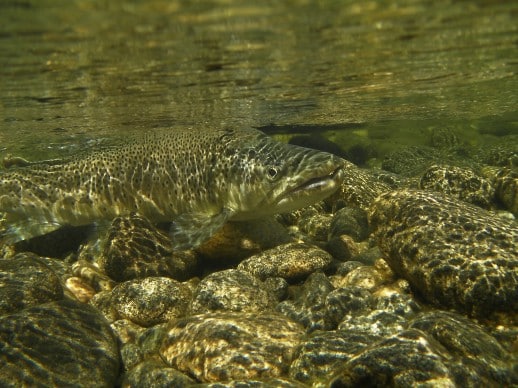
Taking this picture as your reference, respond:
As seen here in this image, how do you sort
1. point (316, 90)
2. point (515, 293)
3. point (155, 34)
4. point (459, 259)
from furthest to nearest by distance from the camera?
point (316, 90)
point (155, 34)
point (459, 259)
point (515, 293)

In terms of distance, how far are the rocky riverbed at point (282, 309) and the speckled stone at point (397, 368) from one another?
12mm

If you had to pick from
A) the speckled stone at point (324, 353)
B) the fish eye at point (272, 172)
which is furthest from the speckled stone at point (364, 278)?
the fish eye at point (272, 172)

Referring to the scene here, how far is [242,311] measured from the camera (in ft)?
19.8

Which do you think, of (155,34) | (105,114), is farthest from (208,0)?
(105,114)

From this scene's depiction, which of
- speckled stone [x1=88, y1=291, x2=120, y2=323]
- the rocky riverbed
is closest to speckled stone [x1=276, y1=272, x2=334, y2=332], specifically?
the rocky riverbed

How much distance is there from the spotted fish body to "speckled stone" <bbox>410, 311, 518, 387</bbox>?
3193mm

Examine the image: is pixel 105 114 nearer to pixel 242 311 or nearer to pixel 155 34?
pixel 155 34

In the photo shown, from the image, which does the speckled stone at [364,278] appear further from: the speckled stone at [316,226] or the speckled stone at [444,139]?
the speckled stone at [444,139]

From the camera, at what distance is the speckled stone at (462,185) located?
33.8ft

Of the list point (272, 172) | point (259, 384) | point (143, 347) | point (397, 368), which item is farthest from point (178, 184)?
point (397, 368)

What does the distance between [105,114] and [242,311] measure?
452 inches

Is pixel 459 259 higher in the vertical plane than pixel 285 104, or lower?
lower

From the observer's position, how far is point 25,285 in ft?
20.0

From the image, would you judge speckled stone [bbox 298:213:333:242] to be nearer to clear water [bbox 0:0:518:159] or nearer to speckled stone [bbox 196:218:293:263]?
speckled stone [bbox 196:218:293:263]
